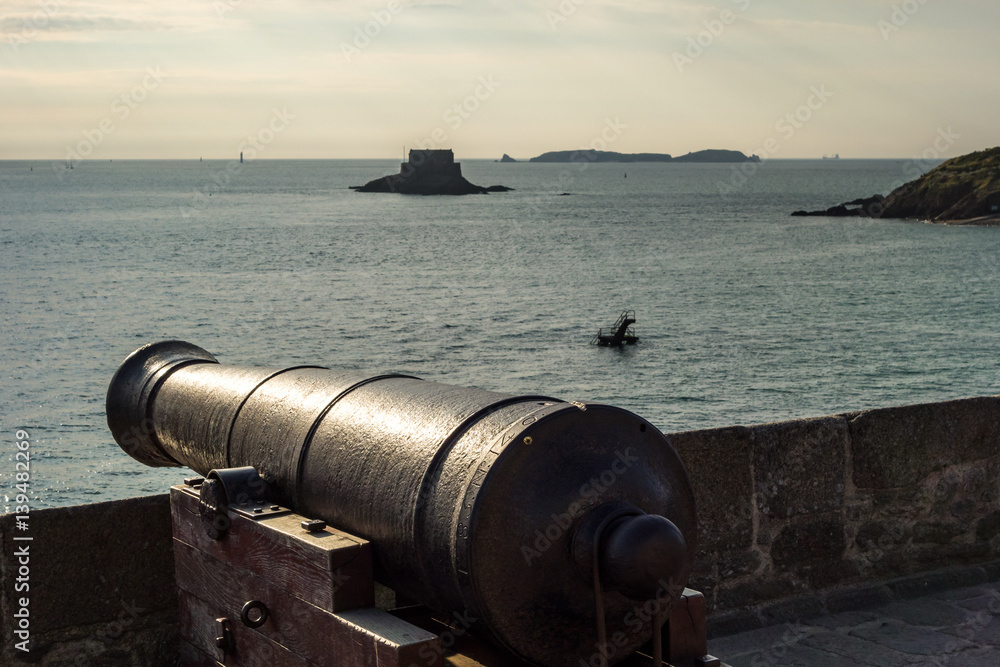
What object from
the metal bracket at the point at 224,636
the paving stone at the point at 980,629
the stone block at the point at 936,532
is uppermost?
the metal bracket at the point at 224,636

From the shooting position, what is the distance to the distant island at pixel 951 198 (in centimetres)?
8844

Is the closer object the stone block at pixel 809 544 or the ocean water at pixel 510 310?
the stone block at pixel 809 544

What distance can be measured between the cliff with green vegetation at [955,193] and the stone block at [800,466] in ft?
299

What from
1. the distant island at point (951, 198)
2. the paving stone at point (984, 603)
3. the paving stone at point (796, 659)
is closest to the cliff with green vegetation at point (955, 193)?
the distant island at point (951, 198)

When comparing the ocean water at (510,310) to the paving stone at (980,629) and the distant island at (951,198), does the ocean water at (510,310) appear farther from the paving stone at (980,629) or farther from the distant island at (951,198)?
the paving stone at (980,629)

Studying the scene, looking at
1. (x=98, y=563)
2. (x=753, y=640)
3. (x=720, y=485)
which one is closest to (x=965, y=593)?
(x=753, y=640)

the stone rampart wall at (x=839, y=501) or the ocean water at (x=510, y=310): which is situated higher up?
the stone rampart wall at (x=839, y=501)

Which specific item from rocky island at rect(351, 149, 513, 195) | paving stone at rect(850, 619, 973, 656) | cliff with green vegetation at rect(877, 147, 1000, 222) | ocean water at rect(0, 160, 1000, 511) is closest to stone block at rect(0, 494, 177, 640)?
paving stone at rect(850, 619, 973, 656)

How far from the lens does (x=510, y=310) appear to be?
4578cm

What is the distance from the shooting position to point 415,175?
141125 mm

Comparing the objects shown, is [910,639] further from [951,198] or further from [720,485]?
[951,198]

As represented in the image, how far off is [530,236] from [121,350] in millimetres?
48945

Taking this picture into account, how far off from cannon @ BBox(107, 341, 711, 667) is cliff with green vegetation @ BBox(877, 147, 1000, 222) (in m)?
93.5

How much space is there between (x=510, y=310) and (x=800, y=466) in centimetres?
4124
